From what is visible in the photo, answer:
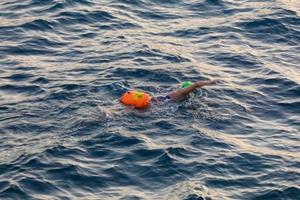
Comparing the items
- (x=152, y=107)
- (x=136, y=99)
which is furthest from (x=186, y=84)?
(x=136, y=99)

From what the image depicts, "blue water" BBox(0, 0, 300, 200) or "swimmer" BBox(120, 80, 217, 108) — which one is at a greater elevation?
"swimmer" BBox(120, 80, 217, 108)

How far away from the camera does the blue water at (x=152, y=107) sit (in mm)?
14031

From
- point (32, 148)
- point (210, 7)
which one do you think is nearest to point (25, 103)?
point (32, 148)

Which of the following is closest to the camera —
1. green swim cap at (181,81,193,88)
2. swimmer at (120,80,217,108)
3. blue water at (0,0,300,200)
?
blue water at (0,0,300,200)

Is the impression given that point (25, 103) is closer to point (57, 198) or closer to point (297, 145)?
point (57, 198)

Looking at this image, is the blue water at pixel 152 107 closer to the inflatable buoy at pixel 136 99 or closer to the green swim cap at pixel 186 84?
the inflatable buoy at pixel 136 99

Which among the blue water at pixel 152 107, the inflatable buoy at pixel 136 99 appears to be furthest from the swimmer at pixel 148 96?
the blue water at pixel 152 107

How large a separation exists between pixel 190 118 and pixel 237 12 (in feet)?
27.5

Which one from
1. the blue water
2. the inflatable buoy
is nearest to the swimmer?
the inflatable buoy

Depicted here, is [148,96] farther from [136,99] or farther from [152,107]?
[136,99]

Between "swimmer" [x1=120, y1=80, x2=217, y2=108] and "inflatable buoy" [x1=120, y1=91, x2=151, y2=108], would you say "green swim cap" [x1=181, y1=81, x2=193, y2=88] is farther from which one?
"inflatable buoy" [x1=120, y1=91, x2=151, y2=108]

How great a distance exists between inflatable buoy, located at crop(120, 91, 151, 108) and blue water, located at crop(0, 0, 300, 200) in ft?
0.58

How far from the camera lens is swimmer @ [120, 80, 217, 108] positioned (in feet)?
55.2

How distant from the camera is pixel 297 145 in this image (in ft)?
51.5
